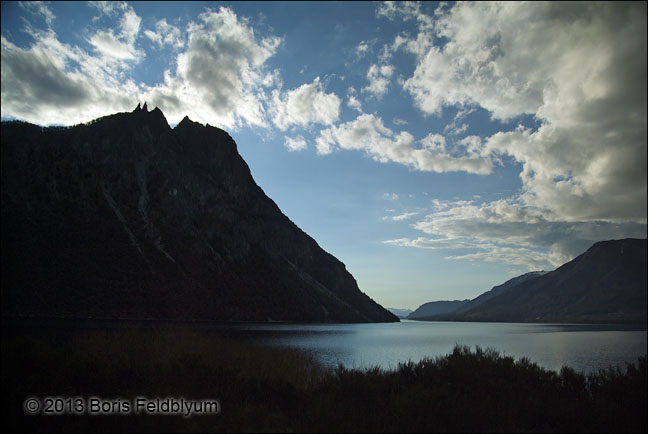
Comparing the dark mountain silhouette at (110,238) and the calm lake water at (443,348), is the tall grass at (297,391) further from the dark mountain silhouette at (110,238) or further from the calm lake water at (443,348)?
the dark mountain silhouette at (110,238)

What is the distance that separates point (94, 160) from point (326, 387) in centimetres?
18269

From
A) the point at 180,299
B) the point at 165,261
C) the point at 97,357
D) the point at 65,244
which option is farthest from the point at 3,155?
the point at 97,357

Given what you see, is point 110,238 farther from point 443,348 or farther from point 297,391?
point 297,391

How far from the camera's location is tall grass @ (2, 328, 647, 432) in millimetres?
10539

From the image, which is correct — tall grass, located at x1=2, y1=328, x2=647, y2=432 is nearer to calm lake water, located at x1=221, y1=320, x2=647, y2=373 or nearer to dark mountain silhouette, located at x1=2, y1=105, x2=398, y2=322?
calm lake water, located at x1=221, y1=320, x2=647, y2=373

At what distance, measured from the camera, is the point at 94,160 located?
6383 inches

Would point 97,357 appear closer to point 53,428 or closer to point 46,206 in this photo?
point 53,428

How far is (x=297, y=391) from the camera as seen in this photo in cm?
1542

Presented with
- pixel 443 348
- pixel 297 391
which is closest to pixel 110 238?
pixel 443 348

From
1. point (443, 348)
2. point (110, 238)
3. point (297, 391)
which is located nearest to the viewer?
point (297, 391)

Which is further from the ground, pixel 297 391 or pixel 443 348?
pixel 297 391

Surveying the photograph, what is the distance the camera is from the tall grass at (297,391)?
34.6 feet

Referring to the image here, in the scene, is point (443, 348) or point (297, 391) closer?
point (297, 391)

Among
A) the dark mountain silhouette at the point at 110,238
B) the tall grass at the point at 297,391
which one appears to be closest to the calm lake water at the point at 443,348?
the tall grass at the point at 297,391
